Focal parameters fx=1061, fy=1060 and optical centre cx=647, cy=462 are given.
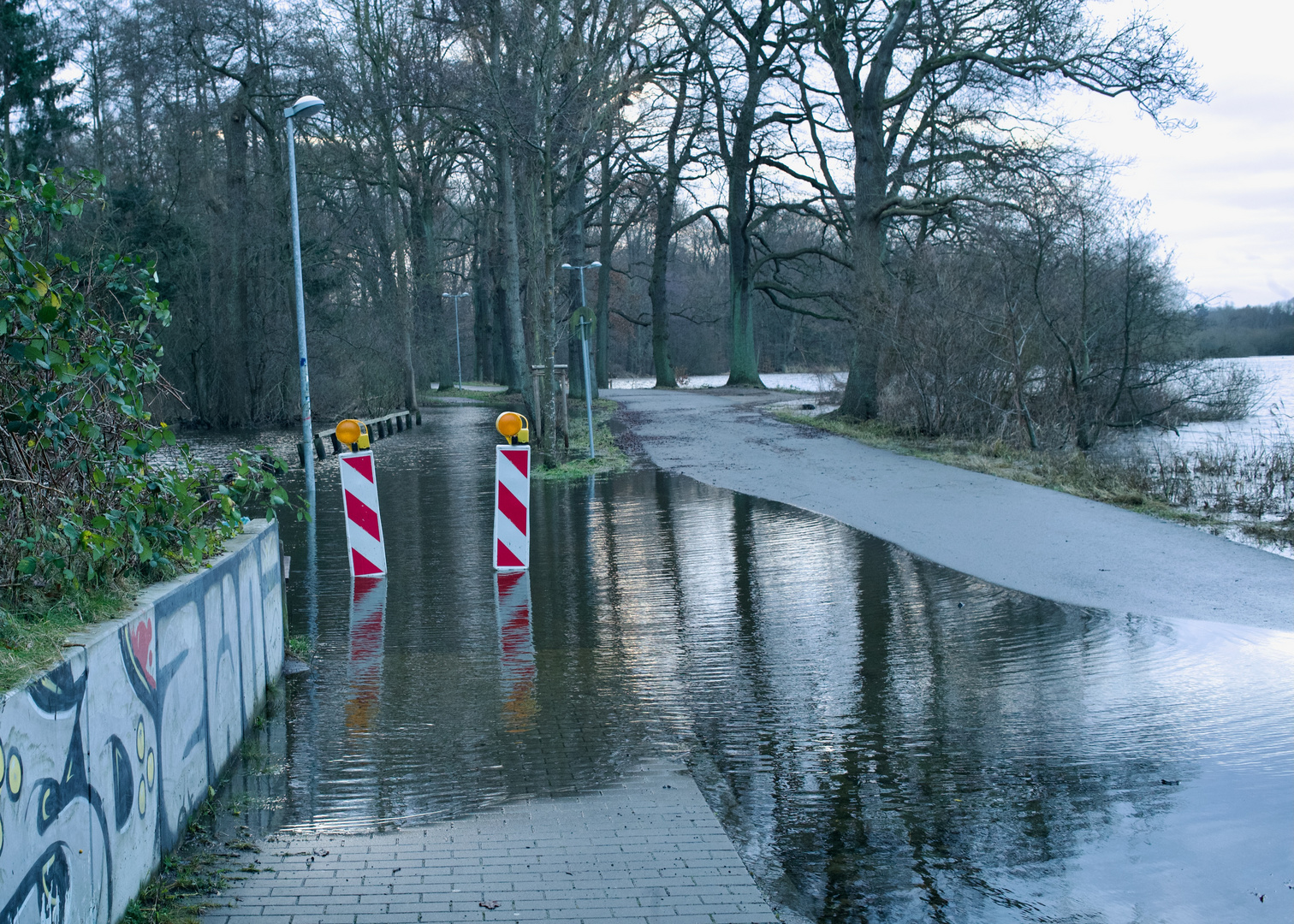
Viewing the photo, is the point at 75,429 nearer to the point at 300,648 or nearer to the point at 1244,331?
the point at 300,648

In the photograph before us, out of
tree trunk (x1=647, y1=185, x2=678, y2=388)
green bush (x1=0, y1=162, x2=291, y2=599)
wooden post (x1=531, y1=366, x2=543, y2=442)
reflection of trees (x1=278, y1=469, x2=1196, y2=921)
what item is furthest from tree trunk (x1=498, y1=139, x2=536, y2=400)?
green bush (x1=0, y1=162, x2=291, y2=599)

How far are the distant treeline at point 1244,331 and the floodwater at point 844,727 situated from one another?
16657mm

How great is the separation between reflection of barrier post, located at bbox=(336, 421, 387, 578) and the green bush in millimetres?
4179

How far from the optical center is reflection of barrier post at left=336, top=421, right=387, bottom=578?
9125mm

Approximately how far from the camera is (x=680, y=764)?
16.1ft

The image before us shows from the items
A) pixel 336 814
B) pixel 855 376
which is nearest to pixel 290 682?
pixel 336 814

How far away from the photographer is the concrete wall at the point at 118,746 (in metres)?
2.72

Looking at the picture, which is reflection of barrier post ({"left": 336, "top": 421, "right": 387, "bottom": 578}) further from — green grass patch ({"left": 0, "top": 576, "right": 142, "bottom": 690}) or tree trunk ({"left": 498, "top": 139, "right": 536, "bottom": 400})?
tree trunk ({"left": 498, "top": 139, "right": 536, "bottom": 400})

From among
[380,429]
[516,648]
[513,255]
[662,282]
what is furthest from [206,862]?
[662,282]

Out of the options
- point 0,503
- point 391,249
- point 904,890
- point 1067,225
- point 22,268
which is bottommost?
A: point 904,890

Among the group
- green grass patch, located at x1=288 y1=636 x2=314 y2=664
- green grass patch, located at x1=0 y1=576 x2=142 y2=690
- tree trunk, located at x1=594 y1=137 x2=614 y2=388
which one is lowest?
green grass patch, located at x1=288 y1=636 x2=314 y2=664

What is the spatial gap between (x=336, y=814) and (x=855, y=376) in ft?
74.1

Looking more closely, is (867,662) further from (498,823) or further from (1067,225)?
(1067,225)

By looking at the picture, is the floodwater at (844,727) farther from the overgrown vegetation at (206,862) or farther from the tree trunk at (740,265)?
the tree trunk at (740,265)
